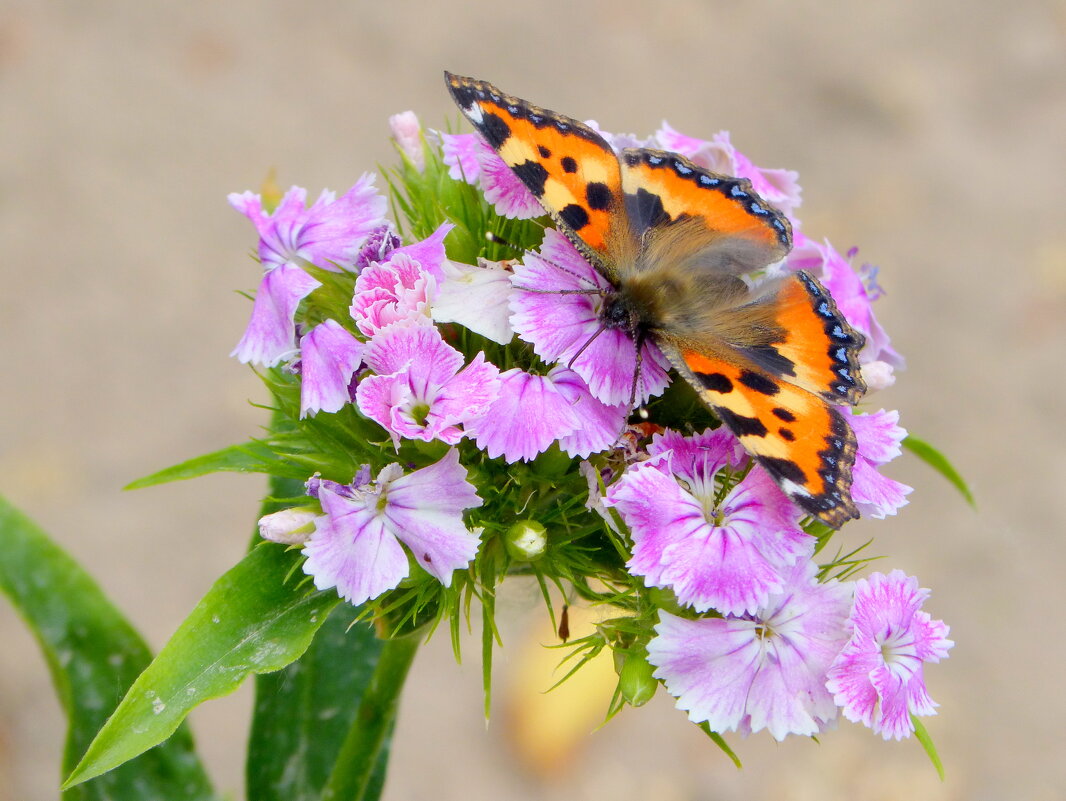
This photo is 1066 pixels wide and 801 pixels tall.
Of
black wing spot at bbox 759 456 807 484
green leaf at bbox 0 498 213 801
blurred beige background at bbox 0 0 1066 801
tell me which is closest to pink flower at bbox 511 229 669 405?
black wing spot at bbox 759 456 807 484

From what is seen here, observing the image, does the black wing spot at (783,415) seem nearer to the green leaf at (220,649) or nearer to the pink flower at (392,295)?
the pink flower at (392,295)

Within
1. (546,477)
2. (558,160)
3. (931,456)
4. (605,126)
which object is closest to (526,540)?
(546,477)

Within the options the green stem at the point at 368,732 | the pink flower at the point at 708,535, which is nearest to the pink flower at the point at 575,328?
the pink flower at the point at 708,535

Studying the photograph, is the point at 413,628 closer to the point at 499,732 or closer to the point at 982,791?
the point at 499,732

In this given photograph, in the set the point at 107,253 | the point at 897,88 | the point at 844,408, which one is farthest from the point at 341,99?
the point at 844,408

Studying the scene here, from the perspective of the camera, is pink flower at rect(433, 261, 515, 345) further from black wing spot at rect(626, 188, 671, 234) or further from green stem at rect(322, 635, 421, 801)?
green stem at rect(322, 635, 421, 801)

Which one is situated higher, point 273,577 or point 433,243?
point 433,243
